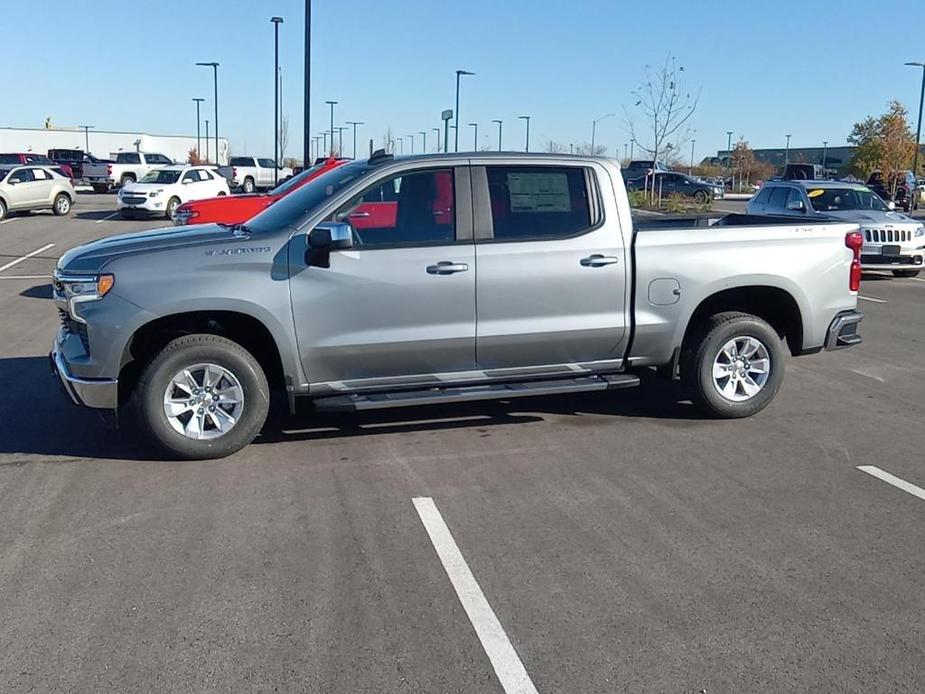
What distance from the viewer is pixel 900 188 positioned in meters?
42.2

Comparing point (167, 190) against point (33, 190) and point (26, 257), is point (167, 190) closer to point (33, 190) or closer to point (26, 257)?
point (33, 190)

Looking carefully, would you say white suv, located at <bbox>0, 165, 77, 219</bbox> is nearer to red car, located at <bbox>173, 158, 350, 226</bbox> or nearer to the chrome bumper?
red car, located at <bbox>173, 158, 350, 226</bbox>

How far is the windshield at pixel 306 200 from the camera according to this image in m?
6.31

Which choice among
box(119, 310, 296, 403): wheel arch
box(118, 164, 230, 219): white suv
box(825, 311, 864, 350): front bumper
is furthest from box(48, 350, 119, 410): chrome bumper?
box(118, 164, 230, 219): white suv

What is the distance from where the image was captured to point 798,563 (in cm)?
465

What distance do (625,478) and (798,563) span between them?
1.42 metres

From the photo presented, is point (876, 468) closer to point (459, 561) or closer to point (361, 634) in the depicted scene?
point (459, 561)

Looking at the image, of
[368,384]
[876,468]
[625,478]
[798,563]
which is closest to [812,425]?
[876,468]

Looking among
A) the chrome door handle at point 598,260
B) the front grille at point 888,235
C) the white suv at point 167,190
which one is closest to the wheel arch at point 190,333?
the chrome door handle at point 598,260

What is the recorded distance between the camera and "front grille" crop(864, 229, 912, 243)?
1628cm

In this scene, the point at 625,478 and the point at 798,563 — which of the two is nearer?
the point at 798,563

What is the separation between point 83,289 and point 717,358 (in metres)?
4.56

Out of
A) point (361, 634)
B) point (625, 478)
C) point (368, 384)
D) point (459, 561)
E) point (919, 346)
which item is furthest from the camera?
point (919, 346)

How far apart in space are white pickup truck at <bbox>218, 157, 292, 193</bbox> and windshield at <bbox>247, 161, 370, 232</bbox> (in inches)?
1443
